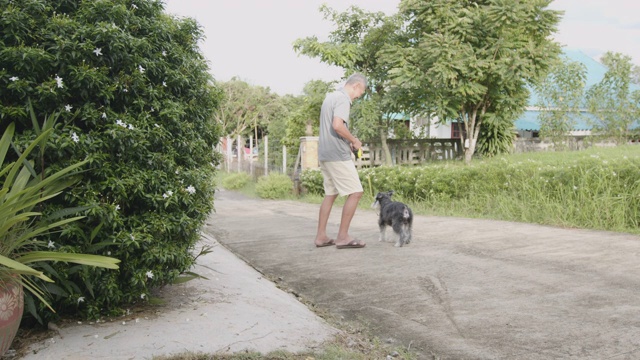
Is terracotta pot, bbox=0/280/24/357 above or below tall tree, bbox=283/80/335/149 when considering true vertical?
below

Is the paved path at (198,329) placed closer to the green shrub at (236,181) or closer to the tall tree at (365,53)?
the tall tree at (365,53)

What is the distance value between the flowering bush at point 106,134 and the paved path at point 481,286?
4.85 feet

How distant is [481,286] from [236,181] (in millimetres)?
17028

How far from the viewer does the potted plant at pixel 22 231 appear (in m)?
2.62

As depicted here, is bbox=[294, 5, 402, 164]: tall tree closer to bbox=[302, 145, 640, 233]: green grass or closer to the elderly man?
bbox=[302, 145, 640, 233]: green grass

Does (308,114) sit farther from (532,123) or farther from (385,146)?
(532,123)

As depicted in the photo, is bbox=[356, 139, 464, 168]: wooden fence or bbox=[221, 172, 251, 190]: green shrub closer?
bbox=[356, 139, 464, 168]: wooden fence

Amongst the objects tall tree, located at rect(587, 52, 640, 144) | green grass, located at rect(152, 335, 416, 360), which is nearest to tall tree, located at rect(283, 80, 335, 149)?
tall tree, located at rect(587, 52, 640, 144)

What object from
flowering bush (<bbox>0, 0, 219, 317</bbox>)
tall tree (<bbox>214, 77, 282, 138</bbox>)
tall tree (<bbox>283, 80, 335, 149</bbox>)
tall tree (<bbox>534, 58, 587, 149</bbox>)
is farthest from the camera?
tall tree (<bbox>214, 77, 282, 138</bbox>)

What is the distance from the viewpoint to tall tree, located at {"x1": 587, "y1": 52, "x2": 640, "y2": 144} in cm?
1916

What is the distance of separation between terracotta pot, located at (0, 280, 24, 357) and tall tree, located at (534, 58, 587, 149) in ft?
59.9

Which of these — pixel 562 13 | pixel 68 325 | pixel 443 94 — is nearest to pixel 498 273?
pixel 68 325

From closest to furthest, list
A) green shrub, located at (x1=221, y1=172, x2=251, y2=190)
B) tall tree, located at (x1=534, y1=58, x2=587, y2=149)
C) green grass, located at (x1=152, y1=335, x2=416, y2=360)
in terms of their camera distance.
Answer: green grass, located at (x1=152, y1=335, x2=416, y2=360), tall tree, located at (x1=534, y1=58, x2=587, y2=149), green shrub, located at (x1=221, y1=172, x2=251, y2=190)

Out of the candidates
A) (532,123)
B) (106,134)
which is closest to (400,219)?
(106,134)
